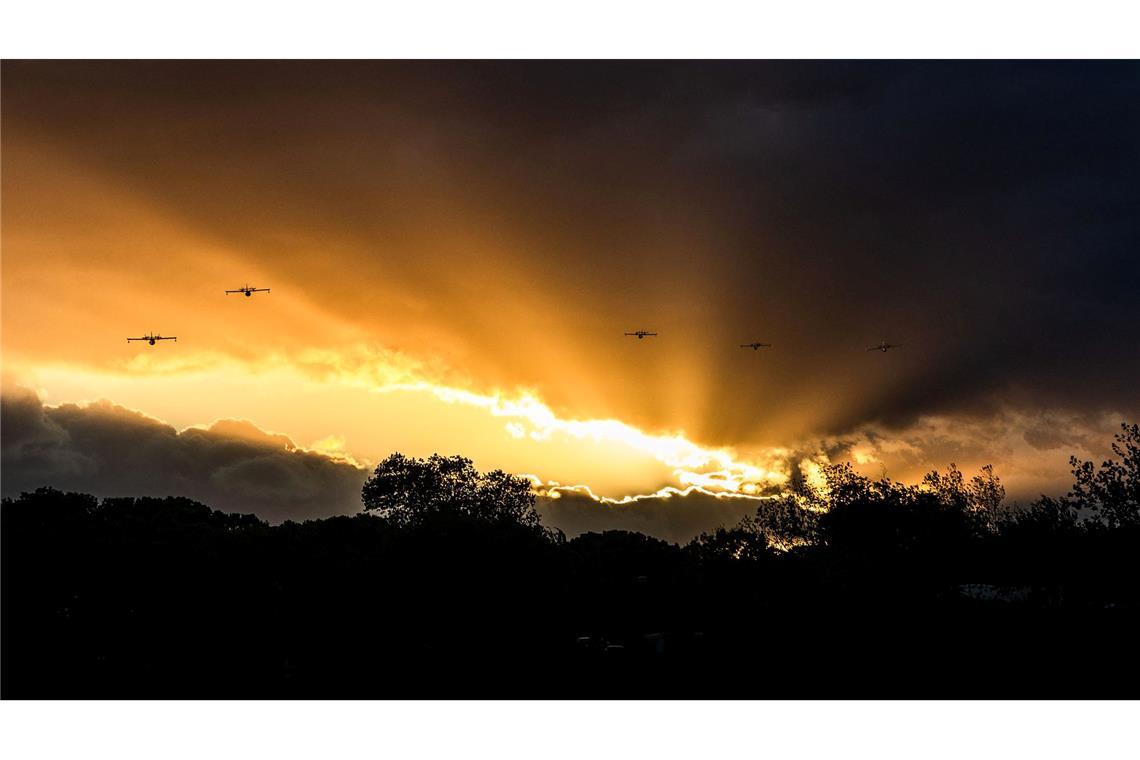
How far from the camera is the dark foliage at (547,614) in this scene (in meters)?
47.0

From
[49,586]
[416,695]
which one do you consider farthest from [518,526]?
[49,586]

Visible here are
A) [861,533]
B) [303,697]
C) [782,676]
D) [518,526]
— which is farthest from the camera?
[861,533]

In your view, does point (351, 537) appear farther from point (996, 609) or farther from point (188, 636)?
point (996, 609)

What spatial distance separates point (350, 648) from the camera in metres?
55.2

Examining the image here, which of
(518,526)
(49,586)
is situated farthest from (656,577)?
(49,586)

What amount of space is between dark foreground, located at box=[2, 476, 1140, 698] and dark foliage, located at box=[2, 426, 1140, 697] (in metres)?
0.13

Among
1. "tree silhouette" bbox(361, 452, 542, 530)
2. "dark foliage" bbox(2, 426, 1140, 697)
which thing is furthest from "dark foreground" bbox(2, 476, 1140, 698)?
"tree silhouette" bbox(361, 452, 542, 530)

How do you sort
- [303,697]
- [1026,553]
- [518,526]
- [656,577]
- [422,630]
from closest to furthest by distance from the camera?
[303,697] < [1026,553] < [422,630] < [518,526] < [656,577]

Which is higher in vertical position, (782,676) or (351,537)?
(351,537)

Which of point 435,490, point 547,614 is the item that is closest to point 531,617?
point 547,614

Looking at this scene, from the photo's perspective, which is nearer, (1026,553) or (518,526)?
(1026,553)

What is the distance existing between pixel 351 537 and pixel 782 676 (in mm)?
40412

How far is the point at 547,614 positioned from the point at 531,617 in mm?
1273

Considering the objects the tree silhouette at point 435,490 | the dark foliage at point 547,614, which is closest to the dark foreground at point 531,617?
the dark foliage at point 547,614
